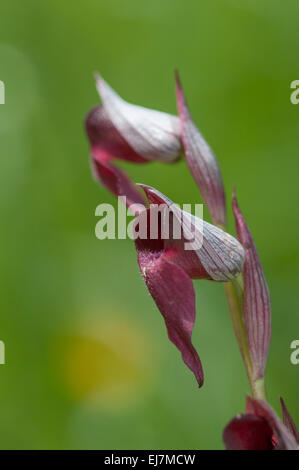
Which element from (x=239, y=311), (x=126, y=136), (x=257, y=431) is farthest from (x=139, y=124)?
(x=257, y=431)

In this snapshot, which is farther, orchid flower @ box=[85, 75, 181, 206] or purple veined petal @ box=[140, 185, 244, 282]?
orchid flower @ box=[85, 75, 181, 206]

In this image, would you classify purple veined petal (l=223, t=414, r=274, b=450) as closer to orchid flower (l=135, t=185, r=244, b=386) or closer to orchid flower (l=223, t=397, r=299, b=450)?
orchid flower (l=223, t=397, r=299, b=450)

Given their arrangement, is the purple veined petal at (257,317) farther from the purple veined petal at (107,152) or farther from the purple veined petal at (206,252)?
the purple veined petal at (107,152)

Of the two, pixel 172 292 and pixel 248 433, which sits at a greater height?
pixel 172 292

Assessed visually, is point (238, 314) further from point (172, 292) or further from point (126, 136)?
point (126, 136)

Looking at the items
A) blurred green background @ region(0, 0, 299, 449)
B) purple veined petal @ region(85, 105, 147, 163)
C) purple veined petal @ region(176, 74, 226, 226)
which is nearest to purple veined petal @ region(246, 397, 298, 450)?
purple veined petal @ region(176, 74, 226, 226)

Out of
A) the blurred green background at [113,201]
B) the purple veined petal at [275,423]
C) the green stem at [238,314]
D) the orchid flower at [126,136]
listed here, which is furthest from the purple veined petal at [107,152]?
the blurred green background at [113,201]
